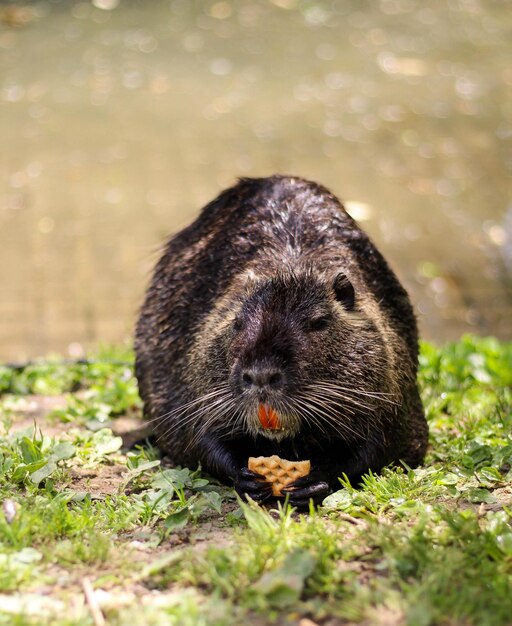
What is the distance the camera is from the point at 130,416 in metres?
4.51

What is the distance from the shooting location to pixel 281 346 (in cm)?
306

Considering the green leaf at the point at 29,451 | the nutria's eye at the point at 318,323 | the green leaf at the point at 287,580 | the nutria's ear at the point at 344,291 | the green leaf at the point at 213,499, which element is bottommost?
the green leaf at the point at 213,499

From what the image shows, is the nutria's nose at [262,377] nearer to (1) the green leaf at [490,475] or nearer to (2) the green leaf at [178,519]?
(2) the green leaf at [178,519]

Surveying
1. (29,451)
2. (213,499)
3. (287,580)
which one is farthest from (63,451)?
(287,580)

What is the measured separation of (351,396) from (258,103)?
727 cm

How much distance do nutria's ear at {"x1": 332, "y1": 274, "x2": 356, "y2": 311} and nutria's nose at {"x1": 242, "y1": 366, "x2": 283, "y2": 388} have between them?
53 cm

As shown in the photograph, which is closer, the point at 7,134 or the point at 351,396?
the point at 351,396

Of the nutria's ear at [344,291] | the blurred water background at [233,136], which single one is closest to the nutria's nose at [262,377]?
the nutria's ear at [344,291]

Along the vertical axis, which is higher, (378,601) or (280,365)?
(280,365)

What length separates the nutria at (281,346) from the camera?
3.12 metres

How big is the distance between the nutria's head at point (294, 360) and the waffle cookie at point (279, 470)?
91 millimetres

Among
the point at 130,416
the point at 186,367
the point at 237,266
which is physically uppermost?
the point at 237,266

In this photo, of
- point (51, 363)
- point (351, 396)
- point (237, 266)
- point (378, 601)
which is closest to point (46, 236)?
point (51, 363)

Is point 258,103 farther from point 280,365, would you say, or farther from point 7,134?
point 280,365
